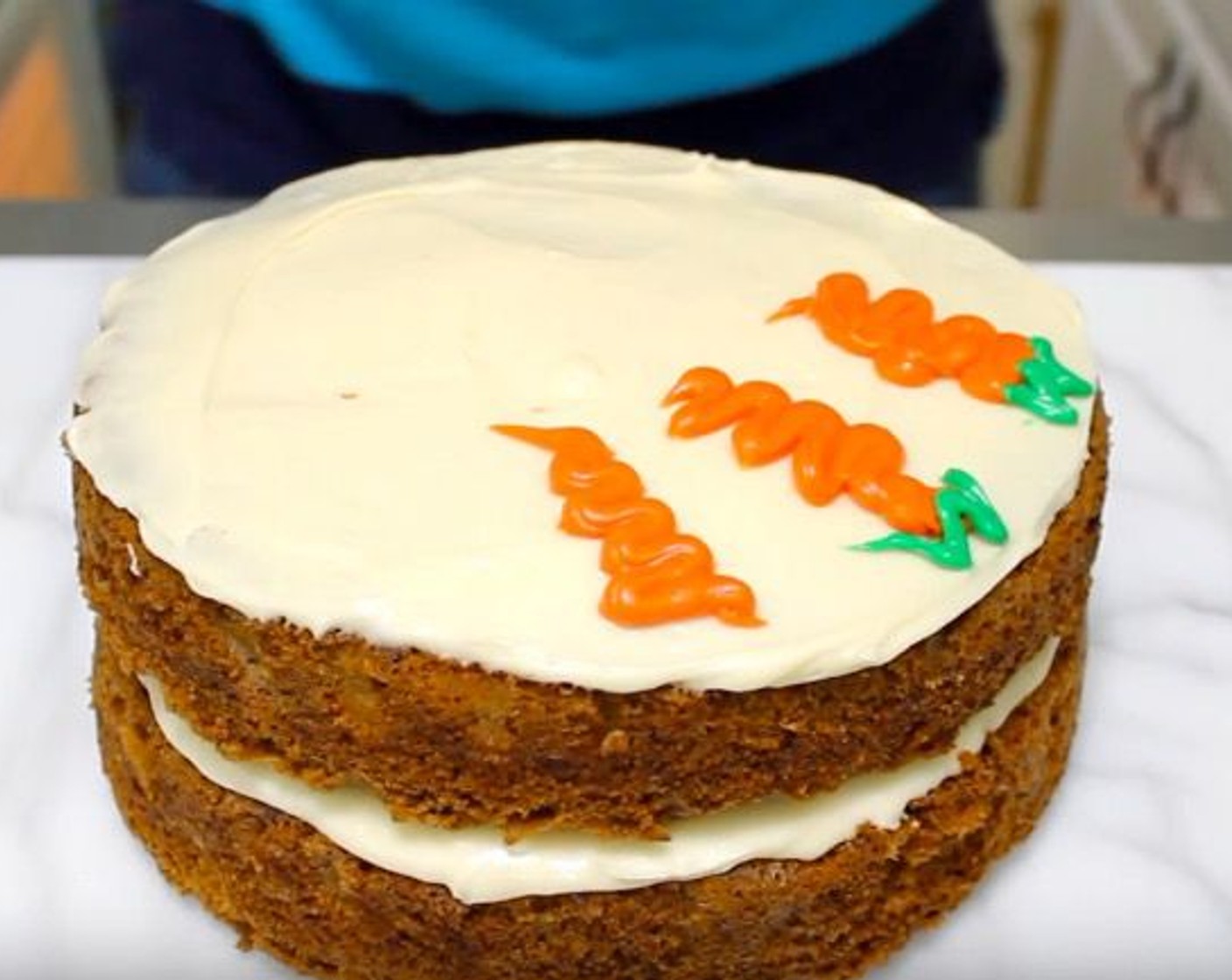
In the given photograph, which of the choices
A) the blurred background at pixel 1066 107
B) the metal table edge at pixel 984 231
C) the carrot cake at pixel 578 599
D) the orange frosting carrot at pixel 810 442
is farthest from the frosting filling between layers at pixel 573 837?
the blurred background at pixel 1066 107

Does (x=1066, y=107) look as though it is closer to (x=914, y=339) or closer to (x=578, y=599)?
(x=914, y=339)

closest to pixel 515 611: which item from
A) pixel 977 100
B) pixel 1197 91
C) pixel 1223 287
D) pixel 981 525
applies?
pixel 981 525

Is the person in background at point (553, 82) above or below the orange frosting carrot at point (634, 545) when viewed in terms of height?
below

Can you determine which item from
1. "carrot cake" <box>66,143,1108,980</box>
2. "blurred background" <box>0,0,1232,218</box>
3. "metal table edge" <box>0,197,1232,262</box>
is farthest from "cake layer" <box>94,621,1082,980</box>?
"blurred background" <box>0,0,1232,218</box>

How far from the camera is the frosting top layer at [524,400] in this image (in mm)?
789

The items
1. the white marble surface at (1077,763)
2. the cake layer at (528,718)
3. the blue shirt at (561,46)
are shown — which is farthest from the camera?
the blue shirt at (561,46)

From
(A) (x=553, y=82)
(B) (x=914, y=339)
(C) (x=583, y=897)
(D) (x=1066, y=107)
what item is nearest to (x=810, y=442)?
(B) (x=914, y=339)

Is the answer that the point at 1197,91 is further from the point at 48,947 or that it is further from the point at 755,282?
the point at 48,947

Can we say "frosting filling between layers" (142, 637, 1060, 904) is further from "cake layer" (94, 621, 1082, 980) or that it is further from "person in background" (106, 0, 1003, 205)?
"person in background" (106, 0, 1003, 205)

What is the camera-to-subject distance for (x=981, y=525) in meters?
0.83

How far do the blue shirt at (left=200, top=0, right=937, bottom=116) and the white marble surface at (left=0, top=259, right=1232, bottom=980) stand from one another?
28cm

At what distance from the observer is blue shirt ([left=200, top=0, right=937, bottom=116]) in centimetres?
134

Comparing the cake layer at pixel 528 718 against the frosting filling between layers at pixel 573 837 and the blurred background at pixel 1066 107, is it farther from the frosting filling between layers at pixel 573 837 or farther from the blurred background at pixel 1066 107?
the blurred background at pixel 1066 107

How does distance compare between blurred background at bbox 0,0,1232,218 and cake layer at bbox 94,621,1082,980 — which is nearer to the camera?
cake layer at bbox 94,621,1082,980
